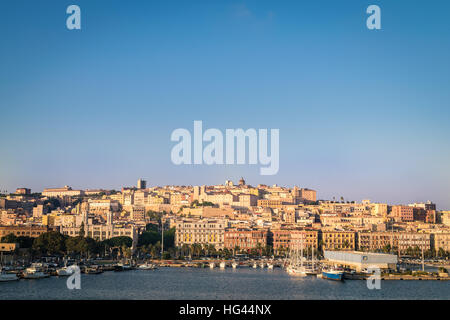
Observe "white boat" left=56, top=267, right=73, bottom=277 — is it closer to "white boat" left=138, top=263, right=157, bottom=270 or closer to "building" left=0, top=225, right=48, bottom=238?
"white boat" left=138, top=263, right=157, bottom=270

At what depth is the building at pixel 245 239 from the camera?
4378 centimetres

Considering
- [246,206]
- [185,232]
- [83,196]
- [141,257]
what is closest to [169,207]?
[246,206]

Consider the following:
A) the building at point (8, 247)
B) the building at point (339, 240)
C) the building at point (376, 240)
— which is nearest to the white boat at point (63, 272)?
the building at point (8, 247)

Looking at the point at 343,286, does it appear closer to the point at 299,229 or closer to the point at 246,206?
Answer: the point at 299,229

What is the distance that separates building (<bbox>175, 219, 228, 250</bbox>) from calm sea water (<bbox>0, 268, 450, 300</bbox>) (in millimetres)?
15694

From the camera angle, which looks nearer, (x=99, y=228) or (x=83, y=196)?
(x=99, y=228)

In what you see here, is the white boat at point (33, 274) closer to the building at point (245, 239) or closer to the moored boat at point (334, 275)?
the moored boat at point (334, 275)

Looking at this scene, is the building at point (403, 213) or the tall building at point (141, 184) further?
the tall building at point (141, 184)

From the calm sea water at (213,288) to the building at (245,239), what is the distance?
14.6 m

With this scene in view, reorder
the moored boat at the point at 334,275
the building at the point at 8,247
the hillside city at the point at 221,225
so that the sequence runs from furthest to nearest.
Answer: the hillside city at the point at 221,225, the building at the point at 8,247, the moored boat at the point at 334,275

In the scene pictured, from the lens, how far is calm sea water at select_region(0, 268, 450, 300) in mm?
20094

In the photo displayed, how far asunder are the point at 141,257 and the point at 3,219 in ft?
68.6

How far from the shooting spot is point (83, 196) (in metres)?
77.6
